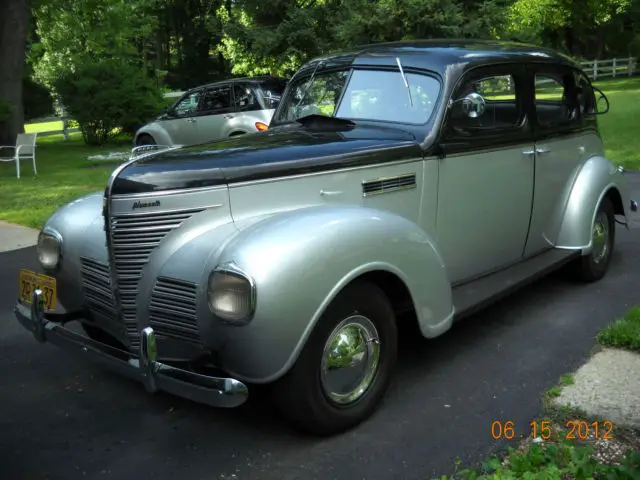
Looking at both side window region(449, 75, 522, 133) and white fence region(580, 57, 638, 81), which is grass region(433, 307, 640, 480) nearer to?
side window region(449, 75, 522, 133)

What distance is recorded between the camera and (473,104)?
13.6 ft

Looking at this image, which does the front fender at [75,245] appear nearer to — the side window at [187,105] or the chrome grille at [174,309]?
the chrome grille at [174,309]

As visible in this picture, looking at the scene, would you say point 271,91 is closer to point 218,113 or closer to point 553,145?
point 218,113

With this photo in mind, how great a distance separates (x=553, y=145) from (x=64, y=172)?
11257 mm

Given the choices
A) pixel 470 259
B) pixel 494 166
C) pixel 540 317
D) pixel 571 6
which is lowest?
pixel 540 317

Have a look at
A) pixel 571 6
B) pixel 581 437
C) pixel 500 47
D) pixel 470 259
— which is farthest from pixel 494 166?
pixel 571 6

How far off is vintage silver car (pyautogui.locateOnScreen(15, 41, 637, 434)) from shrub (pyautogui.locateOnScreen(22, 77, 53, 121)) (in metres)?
27.5

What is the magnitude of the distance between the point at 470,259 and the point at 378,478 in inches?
69.5

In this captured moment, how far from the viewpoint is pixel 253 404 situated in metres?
3.71

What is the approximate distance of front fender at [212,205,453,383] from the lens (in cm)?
291

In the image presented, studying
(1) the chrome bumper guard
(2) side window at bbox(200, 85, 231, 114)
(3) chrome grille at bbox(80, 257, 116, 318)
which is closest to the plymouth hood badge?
(3) chrome grille at bbox(80, 257, 116, 318)

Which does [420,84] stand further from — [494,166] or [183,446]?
[183,446]

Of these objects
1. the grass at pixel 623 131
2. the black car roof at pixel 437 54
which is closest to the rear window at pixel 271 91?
the grass at pixel 623 131

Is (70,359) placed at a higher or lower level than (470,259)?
lower
